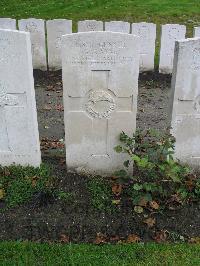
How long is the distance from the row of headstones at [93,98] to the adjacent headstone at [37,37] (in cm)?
454

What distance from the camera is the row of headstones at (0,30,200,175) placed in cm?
471

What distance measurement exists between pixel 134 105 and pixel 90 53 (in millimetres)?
852

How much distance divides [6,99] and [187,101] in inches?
89.1

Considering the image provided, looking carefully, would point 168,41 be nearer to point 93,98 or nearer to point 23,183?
point 93,98

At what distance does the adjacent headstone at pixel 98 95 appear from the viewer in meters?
4.69

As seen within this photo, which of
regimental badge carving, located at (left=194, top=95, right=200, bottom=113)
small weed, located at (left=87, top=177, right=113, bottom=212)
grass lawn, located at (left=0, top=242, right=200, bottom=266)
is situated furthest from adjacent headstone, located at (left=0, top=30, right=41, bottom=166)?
regimental badge carving, located at (left=194, top=95, right=200, bottom=113)

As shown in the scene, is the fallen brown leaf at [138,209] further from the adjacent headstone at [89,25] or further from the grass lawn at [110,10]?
the grass lawn at [110,10]

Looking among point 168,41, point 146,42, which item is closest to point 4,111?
point 146,42

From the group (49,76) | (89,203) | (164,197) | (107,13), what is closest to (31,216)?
(89,203)

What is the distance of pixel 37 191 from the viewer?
4957 millimetres

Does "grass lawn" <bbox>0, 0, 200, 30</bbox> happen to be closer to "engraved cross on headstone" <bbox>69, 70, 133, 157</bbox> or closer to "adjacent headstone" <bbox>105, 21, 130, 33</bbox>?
"adjacent headstone" <bbox>105, 21, 130, 33</bbox>

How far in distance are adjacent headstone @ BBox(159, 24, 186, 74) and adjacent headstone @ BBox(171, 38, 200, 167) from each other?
4.39m

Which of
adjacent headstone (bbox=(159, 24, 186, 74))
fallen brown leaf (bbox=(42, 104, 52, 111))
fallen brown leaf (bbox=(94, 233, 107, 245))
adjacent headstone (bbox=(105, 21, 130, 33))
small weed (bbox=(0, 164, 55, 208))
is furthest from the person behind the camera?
adjacent headstone (bbox=(105, 21, 130, 33))

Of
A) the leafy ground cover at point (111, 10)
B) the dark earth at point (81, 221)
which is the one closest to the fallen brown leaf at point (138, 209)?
the dark earth at point (81, 221)
